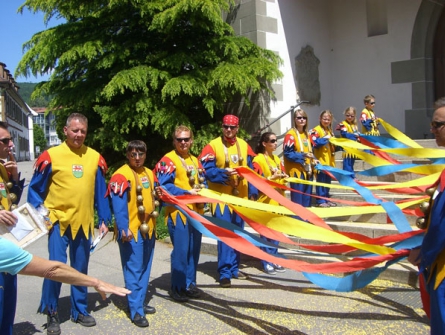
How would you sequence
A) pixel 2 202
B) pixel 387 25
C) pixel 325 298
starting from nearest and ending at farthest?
1. pixel 2 202
2. pixel 325 298
3. pixel 387 25

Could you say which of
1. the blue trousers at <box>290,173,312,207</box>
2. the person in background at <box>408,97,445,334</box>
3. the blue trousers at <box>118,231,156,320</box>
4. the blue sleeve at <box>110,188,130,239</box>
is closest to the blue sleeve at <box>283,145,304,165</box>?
the blue trousers at <box>290,173,312,207</box>

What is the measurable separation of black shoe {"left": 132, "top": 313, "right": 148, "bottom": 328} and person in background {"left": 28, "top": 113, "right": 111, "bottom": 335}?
374mm

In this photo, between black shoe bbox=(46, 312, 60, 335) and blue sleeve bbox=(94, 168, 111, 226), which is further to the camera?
blue sleeve bbox=(94, 168, 111, 226)

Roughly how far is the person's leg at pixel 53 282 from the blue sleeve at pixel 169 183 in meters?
1.11

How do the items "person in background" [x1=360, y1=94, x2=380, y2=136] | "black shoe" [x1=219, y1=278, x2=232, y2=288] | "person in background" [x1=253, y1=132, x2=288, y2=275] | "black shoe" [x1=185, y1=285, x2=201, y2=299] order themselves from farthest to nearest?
"person in background" [x1=360, y1=94, x2=380, y2=136] < "person in background" [x1=253, y1=132, x2=288, y2=275] < "black shoe" [x1=219, y1=278, x2=232, y2=288] < "black shoe" [x1=185, y1=285, x2=201, y2=299]

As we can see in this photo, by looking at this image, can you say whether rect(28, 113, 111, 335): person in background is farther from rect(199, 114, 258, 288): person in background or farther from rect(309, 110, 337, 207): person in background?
rect(309, 110, 337, 207): person in background

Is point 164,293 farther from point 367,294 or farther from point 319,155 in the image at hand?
point 319,155

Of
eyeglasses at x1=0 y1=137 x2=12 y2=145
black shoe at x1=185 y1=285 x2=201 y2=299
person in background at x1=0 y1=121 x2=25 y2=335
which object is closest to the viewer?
person in background at x1=0 y1=121 x2=25 y2=335

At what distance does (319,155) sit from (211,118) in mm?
2692

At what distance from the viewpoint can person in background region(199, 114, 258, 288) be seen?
5422 mm

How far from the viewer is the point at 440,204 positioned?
246 centimetres

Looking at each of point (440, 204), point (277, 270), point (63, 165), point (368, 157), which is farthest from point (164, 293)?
point (440, 204)

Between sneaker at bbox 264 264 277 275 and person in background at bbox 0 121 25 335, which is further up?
person in background at bbox 0 121 25 335

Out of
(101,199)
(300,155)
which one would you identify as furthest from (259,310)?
(300,155)
